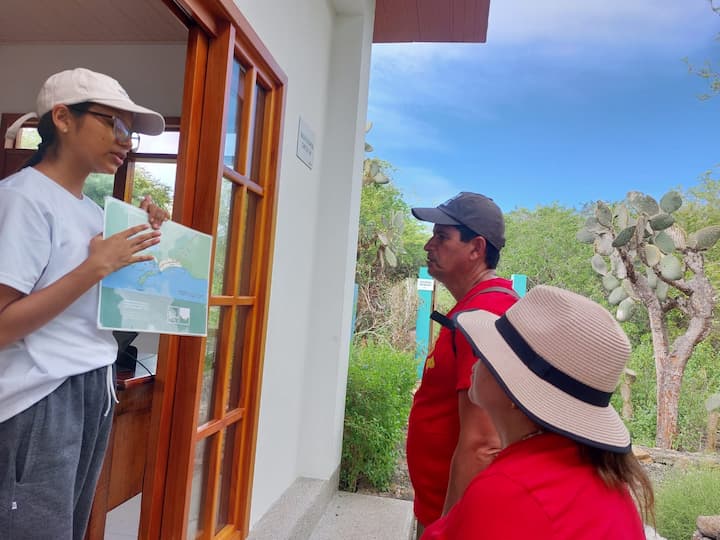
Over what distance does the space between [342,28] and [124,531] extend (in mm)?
3145

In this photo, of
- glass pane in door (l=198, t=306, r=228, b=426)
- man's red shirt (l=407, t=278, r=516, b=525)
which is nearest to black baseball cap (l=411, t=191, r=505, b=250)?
man's red shirt (l=407, t=278, r=516, b=525)

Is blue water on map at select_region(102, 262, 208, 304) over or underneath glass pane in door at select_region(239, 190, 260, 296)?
underneath

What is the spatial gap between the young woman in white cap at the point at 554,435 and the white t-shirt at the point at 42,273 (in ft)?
2.76

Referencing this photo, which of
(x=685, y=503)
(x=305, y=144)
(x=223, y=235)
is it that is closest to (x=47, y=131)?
(x=223, y=235)

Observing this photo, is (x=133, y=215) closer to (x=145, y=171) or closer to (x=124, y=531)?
(x=124, y=531)

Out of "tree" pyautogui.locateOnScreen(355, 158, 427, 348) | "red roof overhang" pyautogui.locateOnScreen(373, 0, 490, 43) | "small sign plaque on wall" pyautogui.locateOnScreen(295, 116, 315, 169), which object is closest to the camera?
"small sign plaque on wall" pyautogui.locateOnScreen(295, 116, 315, 169)

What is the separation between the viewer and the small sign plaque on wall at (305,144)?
288cm

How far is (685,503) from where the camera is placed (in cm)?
375

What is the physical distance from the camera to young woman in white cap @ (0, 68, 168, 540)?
107cm

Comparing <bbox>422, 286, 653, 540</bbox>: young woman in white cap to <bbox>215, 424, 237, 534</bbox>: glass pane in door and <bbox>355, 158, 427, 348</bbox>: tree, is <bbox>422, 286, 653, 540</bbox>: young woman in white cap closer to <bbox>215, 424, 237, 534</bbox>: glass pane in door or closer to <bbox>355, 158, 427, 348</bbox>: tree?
<bbox>215, 424, 237, 534</bbox>: glass pane in door

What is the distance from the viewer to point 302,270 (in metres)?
3.13

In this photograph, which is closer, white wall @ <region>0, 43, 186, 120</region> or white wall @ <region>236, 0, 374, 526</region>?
white wall @ <region>236, 0, 374, 526</region>

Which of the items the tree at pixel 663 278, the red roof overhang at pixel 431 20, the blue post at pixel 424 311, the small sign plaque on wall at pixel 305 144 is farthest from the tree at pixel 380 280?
the small sign plaque on wall at pixel 305 144

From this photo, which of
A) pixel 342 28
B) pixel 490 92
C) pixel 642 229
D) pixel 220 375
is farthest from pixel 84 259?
pixel 490 92
